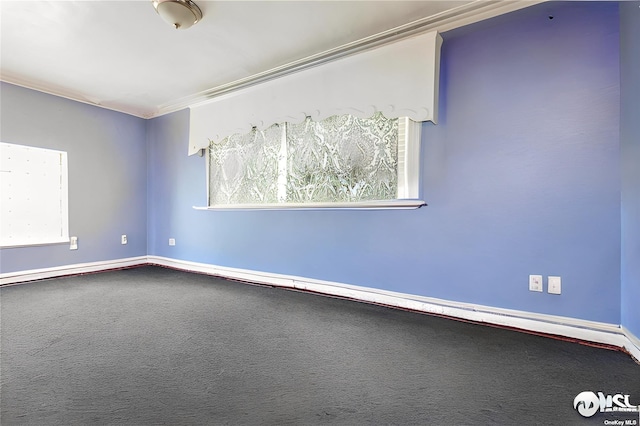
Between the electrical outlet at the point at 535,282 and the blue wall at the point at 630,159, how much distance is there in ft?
1.29

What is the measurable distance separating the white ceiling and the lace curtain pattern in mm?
678

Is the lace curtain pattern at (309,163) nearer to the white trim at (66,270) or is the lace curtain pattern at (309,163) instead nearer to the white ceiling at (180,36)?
the white ceiling at (180,36)

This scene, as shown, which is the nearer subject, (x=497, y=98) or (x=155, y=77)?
(x=497, y=98)

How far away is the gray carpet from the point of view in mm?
1175

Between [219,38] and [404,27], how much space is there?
59.1 inches

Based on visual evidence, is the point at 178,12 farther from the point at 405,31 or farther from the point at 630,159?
the point at 630,159

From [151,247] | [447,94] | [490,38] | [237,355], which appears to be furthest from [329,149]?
[151,247]

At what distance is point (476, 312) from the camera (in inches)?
86.2

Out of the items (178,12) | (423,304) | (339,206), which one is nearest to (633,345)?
(423,304)

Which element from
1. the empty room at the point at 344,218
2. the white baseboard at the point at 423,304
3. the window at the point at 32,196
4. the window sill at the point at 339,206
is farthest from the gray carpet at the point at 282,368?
the window at the point at 32,196

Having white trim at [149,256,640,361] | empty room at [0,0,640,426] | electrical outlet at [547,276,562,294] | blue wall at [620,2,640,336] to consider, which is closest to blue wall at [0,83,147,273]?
empty room at [0,0,640,426]

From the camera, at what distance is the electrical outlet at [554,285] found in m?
1.93

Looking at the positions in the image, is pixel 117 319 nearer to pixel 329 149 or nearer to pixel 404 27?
pixel 329 149

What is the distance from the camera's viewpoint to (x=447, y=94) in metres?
2.30
